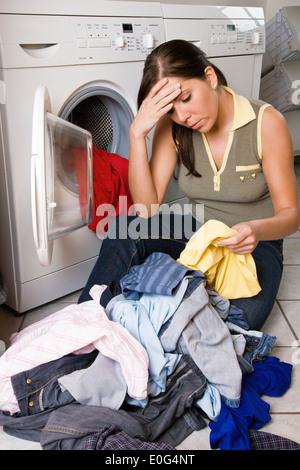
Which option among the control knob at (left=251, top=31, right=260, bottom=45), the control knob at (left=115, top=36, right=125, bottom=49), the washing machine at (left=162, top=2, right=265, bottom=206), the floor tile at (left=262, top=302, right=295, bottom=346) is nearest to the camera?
the floor tile at (left=262, top=302, right=295, bottom=346)

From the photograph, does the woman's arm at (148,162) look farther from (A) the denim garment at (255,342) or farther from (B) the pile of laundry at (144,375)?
(A) the denim garment at (255,342)

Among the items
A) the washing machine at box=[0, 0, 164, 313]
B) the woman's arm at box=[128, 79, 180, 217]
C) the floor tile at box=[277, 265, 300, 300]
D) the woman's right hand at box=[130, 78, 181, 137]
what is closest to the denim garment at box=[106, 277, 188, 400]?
the washing machine at box=[0, 0, 164, 313]

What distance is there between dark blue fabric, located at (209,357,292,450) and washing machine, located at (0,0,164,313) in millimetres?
616

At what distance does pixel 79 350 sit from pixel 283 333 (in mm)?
689

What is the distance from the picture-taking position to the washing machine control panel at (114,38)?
1.59m

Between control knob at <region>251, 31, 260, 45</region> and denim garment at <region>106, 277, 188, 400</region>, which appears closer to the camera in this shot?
denim garment at <region>106, 277, 188, 400</region>

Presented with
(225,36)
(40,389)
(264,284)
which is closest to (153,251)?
(264,284)

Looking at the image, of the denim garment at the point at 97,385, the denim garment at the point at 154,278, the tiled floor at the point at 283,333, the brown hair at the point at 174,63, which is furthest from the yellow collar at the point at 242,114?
the denim garment at the point at 97,385

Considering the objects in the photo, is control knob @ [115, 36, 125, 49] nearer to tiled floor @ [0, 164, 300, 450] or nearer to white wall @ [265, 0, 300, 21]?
tiled floor @ [0, 164, 300, 450]

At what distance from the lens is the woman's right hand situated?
4.43 feet

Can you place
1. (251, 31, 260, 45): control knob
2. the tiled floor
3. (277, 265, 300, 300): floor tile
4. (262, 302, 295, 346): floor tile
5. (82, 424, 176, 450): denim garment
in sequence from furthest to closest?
(251, 31, 260, 45): control knob < (277, 265, 300, 300): floor tile < (262, 302, 295, 346): floor tile < the tiled floor < (82, 424, 176, 450): denim garment

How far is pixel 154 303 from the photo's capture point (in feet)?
4.41

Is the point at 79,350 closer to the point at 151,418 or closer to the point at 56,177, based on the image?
the point at 151,418
